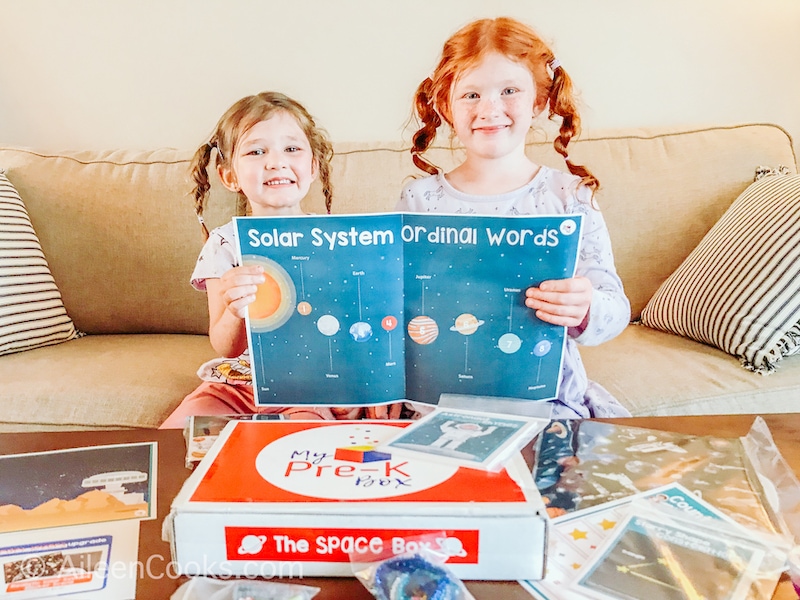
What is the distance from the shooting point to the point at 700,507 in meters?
0.62

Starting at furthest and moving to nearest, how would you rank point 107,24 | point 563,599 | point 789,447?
point 107,24 < point 789,447 < point 563,599

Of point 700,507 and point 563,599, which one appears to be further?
point 700,507

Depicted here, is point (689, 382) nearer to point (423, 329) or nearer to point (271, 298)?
point (423, 329)

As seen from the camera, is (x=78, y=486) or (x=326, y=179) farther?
(x=326, y=179)

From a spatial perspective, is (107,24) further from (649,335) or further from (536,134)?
(649,335)

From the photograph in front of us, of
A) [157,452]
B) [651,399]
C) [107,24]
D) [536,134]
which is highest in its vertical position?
[107,24]

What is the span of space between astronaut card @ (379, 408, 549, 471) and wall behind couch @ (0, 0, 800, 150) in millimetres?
1102

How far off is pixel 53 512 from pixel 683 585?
0.55m

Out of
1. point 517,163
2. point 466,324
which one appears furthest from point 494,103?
point 466,324

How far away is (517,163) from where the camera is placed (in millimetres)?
1023

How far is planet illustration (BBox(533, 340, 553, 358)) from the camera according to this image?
857 mm

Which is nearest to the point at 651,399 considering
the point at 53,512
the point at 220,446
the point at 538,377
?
the point at 538,377

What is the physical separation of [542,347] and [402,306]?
19 centimetres

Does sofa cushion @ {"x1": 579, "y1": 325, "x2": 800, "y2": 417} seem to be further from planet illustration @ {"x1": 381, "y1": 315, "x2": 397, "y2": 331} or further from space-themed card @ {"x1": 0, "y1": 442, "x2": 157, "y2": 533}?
space-themed card @ {"x1": 0, "y1": 442, "x2": 157, "y2": 533}
